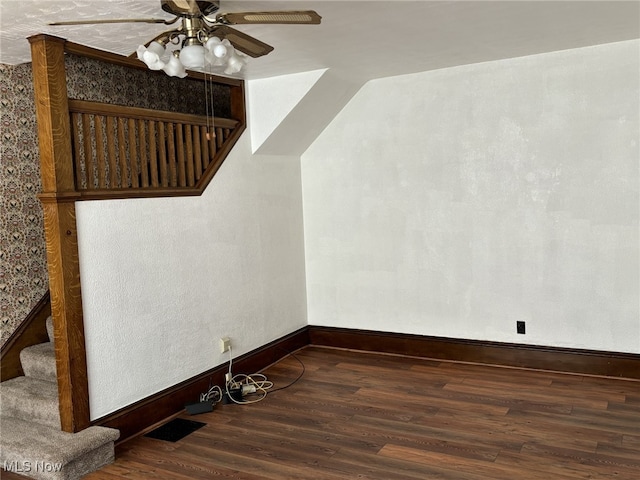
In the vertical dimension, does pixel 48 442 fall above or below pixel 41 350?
below

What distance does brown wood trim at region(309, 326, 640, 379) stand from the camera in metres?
4.15

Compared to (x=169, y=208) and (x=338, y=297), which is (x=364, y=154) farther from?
(x=169, y=208)

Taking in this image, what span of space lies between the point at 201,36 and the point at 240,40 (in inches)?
7.4

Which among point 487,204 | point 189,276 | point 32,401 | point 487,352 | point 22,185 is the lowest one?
point 487,352

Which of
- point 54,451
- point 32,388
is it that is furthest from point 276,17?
point 32,388

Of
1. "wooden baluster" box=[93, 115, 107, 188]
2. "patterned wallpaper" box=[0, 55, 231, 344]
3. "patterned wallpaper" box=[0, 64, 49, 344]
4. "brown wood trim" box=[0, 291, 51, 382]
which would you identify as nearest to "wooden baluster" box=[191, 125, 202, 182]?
"patterned wallpaper" box=[0, 55, 231, 344]

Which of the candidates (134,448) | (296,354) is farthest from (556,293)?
(134,448)

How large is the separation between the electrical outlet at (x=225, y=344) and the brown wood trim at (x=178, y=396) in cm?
11

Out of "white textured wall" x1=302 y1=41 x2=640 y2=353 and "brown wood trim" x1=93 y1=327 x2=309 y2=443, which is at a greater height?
"white textured wall" x1=302 y1=41 x2=640 y2=353

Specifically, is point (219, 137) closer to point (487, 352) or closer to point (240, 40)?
point (240, 40)

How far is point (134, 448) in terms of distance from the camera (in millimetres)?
3375

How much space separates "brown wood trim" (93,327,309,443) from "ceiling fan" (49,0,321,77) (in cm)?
212

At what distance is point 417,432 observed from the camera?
342cm

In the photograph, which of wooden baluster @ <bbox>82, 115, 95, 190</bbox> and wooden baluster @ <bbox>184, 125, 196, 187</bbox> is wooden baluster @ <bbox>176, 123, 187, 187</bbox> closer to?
wooden baluster @ <bbox>184, 125, 196, 187</bbox>
